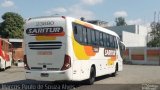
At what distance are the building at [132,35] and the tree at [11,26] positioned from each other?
21.3 metres

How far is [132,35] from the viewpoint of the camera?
280 feet

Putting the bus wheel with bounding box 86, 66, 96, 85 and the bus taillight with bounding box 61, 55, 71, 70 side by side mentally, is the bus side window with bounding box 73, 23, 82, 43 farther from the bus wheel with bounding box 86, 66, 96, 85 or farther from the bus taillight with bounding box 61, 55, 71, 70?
the bus wheel with bounding box 86, 66, 96, 85

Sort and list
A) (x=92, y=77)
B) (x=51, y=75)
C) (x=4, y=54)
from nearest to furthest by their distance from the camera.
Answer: (x=51, y=75)
(x=92, y=77)
(x=4, y=54)

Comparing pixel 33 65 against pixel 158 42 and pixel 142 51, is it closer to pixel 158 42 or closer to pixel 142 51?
pixel 142 51

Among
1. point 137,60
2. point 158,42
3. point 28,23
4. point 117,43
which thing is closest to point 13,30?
point 137,60

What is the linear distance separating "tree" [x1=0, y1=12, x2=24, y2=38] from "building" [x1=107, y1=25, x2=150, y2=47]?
2129 centimetres

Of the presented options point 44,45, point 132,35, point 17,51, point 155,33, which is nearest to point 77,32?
point 44,45

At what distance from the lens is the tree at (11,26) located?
68.5m

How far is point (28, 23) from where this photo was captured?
1741cm

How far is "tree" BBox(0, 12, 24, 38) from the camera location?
225 ft

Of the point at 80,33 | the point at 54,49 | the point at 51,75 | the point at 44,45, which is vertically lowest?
the point at 51,75

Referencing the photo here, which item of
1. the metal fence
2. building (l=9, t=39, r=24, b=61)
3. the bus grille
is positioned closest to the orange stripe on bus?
the metal fence

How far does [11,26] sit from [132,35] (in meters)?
28.3

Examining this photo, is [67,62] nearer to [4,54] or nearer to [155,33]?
[4,54]
